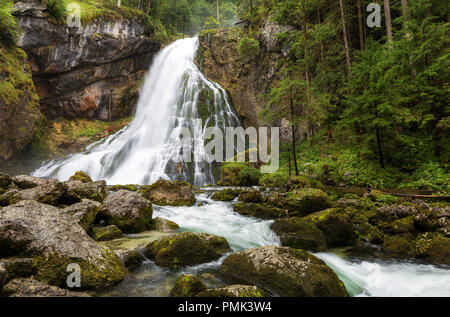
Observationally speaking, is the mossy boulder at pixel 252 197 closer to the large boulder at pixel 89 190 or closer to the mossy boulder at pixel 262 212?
the mossy boulder at pixel 262 212

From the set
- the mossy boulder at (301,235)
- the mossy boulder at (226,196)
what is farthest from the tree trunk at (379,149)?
the mossy boulder at (226,196)

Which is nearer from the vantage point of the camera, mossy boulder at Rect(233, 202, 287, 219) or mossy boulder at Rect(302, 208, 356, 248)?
mossy boulder at Rect(302, 208, 356, 248)

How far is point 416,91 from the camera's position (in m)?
10.3

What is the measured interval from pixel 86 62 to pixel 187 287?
28.7m

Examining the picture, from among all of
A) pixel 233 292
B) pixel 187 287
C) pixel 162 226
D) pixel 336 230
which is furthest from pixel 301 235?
pixel 162 226

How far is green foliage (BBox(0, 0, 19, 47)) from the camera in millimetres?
16250

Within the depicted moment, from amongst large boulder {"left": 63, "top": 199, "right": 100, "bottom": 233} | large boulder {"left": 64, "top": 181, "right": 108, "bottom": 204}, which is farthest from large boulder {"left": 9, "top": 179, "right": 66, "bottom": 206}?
large boulder {"left": 63, "top": 199, "right": 100, "bottom": 233}

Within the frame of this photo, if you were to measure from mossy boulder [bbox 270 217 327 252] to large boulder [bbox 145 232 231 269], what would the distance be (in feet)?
6.31

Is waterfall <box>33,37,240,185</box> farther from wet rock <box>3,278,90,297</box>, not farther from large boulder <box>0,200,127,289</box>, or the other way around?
wet rock <box>3,278,90,297</box>

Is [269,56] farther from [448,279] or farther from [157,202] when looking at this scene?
[448,279]

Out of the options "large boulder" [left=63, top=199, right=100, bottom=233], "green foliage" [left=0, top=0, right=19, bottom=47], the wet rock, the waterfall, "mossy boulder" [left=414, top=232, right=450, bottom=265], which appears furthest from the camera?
the waterfall

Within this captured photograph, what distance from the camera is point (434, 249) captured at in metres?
5.57

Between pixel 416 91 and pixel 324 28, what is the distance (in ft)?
29.5

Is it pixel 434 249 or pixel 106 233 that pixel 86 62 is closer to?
pixel 106 233
